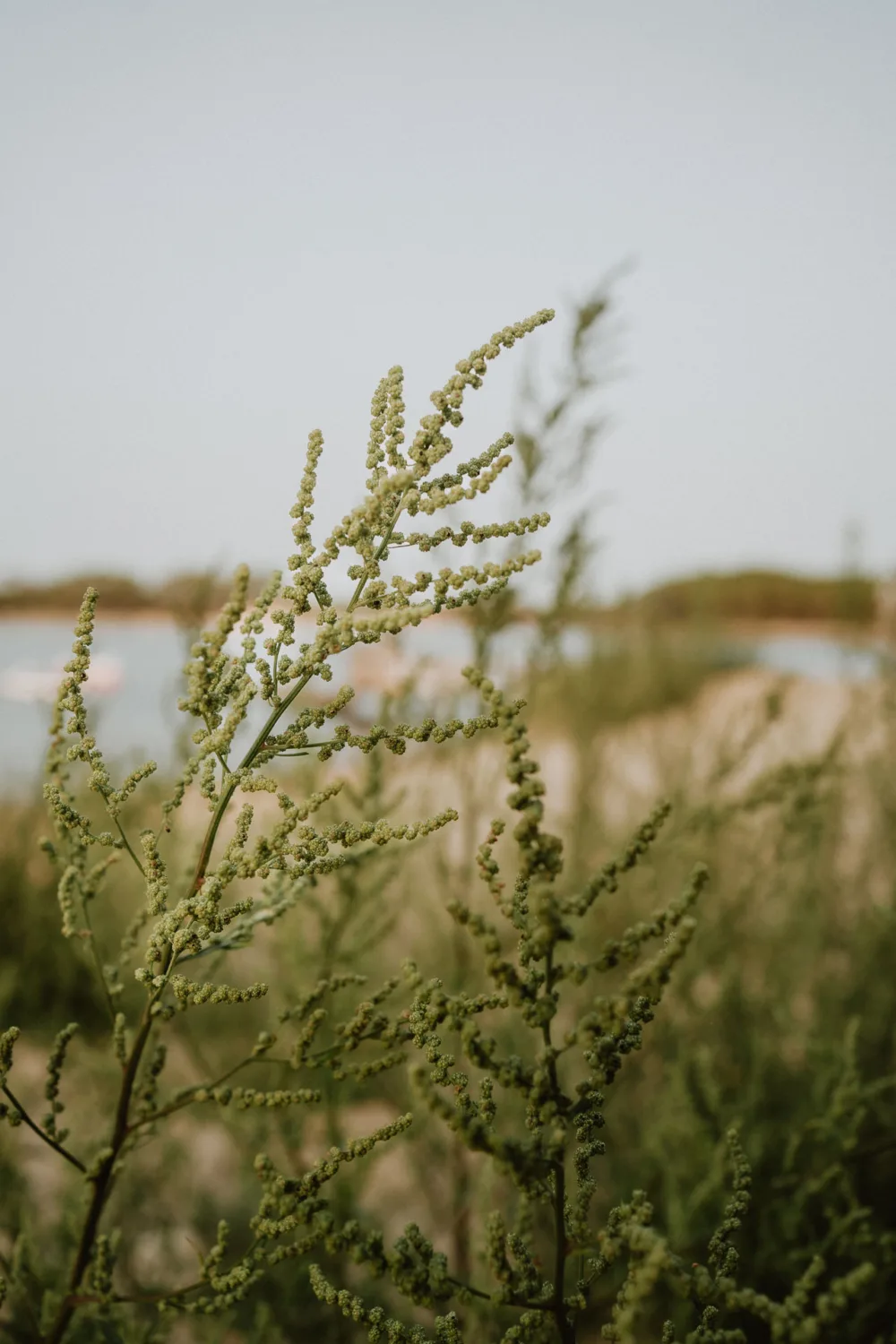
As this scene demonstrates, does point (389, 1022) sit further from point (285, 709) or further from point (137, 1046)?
point (285, 709)

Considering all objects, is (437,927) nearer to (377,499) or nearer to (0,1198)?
(0,1198)

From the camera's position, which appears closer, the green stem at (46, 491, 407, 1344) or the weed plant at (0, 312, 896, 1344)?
the weed plant at (0, 312, 896, 1344)

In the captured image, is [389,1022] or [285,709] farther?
[389,1022]

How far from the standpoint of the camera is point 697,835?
2.71 m

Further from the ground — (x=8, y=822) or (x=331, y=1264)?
(x=8, y=822)

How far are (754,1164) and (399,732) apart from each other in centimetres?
209

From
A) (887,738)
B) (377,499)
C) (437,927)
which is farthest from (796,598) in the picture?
(377,499)

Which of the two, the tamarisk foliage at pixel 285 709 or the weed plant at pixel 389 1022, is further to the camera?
the tamarisk foliage at pixel 285 709

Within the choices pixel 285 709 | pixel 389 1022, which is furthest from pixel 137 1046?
pixel 285 709

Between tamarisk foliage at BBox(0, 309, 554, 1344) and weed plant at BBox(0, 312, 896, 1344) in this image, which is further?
tamarisk foliage at BBox(0, 309, 554, 1344)

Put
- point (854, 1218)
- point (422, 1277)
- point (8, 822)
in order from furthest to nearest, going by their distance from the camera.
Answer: point (8, 822) → point (854, 1218) → point (422, 1277)

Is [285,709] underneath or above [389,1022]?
above

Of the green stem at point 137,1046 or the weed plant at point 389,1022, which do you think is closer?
the weed plant at point 389,1022

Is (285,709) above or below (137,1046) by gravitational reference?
above
